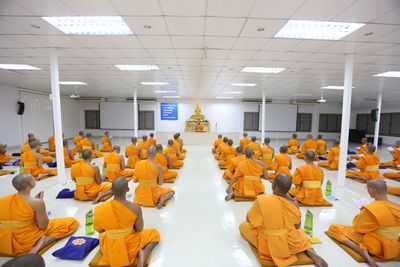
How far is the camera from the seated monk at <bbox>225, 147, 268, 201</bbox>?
4.43m

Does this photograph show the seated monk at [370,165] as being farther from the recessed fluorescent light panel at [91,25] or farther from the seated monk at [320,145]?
the recessed fluorescent light panel at [91,25]

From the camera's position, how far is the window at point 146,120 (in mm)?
Answer: 17781

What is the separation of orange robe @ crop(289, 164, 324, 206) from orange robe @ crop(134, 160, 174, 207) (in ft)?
10.1

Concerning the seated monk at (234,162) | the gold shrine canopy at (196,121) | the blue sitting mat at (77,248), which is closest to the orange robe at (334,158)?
the seated monk at (234,162)

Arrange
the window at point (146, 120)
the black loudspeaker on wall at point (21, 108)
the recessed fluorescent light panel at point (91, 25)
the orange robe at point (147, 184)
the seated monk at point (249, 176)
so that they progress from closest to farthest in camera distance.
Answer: the recessed fluorescent light panel at point (91, 25) < the orange robe at point (147, 184) < the seated monk at point (249, 176) < the black loudspeaker on wall at point (21, 108) < the window at point (146, 120)

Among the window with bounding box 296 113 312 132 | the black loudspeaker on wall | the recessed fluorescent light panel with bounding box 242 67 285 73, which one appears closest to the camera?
the recessed fluorescent light panel with bounding box 242 67 285 73

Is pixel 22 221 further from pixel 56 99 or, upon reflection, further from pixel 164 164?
pixel 56 99

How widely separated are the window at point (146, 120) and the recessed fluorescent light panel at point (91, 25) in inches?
544

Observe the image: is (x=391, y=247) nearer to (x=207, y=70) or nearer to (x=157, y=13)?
(x=157, y=13)

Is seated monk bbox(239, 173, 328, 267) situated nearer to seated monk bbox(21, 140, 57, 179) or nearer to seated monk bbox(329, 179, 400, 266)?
seated monk bbox(329, 179, 400, 266)

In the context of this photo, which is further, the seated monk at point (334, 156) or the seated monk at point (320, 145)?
the seated monk at point (320, 145)

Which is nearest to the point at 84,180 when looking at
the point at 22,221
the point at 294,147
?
the point at 22,221

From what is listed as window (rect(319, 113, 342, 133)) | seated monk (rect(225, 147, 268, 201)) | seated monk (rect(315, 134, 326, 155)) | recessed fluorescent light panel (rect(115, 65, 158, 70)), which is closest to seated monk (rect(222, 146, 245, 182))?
seated monk (rect(225, 147, 268, 201))

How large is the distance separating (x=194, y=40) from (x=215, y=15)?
113 centimetres
